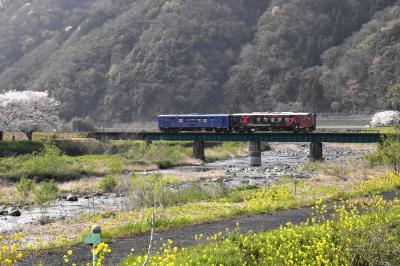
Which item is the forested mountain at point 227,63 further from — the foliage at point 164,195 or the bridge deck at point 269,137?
the foliage at point 164,195

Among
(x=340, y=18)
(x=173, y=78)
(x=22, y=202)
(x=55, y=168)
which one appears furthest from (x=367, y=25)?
(x=22, y=202)

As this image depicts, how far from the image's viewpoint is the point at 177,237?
18.3 metres

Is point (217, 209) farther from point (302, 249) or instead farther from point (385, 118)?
point (385, 118)

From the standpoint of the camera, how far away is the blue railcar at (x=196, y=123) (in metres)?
77.5

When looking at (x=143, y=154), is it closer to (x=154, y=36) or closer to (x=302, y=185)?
(x=302, y=185)

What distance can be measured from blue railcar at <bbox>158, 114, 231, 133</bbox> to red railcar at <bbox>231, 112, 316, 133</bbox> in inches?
60.0

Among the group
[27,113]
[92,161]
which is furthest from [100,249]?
[27,113]

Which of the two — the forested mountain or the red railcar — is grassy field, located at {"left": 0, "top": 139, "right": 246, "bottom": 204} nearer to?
the red railcar

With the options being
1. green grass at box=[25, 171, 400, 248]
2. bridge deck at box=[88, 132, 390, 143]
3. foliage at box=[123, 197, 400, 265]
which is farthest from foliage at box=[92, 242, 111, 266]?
bridge deck at box=[88, 132, 390, 143]

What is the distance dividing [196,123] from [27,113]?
2852 centimetres

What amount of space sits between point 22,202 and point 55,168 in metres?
17.1

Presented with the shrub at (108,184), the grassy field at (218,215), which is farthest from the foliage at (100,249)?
the shrub at (108,184)

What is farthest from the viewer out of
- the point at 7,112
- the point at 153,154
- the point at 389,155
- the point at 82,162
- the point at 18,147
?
the point at 7,112

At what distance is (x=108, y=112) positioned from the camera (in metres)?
169
